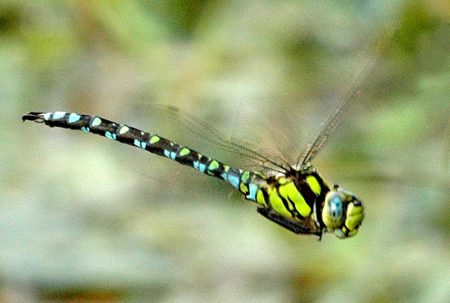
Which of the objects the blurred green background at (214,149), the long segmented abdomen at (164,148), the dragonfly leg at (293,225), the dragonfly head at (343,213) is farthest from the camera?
the blurred green background at (214,149)

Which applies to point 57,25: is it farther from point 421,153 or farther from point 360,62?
point 421,153

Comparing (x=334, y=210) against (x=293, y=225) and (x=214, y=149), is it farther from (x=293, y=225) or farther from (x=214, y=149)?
(x=214, y=149)

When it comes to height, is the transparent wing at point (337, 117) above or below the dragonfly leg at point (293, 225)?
above

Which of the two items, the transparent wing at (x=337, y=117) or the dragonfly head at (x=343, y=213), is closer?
the dragonfly head at (x=343, y=213)

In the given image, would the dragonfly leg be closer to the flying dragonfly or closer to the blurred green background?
the flying dragonfly

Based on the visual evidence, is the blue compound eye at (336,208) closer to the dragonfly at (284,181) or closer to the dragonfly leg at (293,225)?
the dragonfly at (284,181)

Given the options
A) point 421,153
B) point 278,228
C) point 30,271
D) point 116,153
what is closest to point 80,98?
point 116,153

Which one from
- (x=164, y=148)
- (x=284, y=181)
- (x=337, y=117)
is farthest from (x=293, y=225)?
(x=164, y=148)

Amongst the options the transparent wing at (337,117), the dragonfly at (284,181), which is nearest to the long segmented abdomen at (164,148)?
the dragonfly at (284,181)
